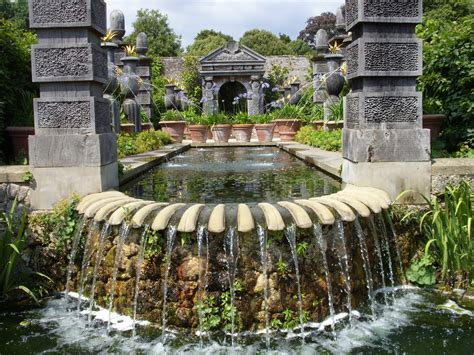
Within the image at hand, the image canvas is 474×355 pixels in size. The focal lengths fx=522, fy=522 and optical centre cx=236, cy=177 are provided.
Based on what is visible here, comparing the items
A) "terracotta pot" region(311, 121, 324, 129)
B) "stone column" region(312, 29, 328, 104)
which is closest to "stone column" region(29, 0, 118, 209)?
"terracotta pot" region(311, 121, 324, 129)

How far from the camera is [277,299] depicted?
13.3 ft

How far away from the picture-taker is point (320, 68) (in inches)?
654

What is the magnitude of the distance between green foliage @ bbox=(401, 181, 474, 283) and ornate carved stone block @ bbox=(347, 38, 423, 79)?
1.25 m

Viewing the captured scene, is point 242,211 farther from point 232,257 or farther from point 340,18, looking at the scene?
point 340,18

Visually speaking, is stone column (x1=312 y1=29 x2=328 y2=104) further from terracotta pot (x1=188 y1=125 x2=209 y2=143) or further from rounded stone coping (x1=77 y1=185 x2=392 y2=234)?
rounded stone coping (x1=77 y1=185 x2=392 y2=234)

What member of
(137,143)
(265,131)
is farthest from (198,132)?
(137,143)

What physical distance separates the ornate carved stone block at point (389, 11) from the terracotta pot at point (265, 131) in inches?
405

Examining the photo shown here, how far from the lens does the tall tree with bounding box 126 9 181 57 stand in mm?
56312

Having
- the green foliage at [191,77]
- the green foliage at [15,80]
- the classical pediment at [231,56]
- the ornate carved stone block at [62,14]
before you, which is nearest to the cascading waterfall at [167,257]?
the ornate carved stone block at [62,14]

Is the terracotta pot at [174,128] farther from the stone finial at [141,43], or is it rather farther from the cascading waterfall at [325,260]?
the cascading waterfall at [325,260]

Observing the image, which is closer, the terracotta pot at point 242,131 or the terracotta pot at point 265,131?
the terracotta pot at point 242,131

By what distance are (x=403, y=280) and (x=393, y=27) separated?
2.48m

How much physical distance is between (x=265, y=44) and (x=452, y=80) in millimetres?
51124

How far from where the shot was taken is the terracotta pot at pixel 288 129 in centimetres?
1515
